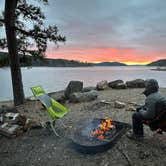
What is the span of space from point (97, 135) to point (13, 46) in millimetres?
5300

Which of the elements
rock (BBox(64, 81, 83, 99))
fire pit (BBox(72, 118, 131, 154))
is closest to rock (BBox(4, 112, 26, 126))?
fire pit (BBox(72, 118, 131, 154))

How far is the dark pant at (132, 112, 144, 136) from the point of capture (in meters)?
3.14

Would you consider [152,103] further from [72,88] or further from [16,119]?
[72,88]

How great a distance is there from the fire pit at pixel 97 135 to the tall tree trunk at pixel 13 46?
4.56m

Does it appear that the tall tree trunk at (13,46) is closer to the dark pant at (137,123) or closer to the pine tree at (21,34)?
the pine tree at (21,34)

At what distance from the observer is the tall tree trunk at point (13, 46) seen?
6809 mm

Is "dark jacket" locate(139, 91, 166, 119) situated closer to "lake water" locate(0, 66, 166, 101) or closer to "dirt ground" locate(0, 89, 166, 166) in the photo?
"dirt ground" locate(0, 89, 166, 166)

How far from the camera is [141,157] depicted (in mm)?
2840

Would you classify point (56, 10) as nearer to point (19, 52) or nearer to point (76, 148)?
point (19, 52)

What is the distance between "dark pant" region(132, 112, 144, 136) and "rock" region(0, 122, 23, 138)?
2414 mm

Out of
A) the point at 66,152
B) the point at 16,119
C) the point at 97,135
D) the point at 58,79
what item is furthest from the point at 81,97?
the point at 58,79

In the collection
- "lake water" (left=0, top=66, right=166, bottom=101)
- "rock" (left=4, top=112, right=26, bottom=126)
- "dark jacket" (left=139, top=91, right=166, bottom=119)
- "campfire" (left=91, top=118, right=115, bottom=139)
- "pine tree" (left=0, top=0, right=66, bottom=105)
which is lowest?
"lake water" (left=0, top=66, right=166, bottom=101)

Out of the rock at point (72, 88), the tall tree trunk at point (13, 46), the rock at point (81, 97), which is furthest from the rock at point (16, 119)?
the rock at point (72, 88)

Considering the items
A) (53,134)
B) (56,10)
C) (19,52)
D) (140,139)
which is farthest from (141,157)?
(56,10)
